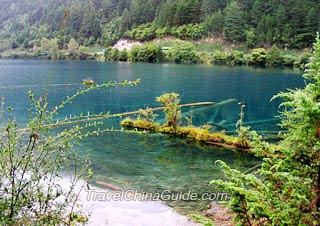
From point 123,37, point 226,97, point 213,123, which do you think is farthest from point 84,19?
point 213,123

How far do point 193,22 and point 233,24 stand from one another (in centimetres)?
2272

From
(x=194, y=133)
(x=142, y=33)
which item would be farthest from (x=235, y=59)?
(x=194, y=133)

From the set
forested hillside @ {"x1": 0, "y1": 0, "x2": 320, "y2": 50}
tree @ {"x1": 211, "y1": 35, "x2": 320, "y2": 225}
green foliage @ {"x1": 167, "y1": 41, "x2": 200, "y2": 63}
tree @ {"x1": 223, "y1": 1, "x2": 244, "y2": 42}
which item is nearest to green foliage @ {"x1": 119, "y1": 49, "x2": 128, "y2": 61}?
green foliage @ {"x1": 167, "y1": 41, "x2": 200, "y2": 63}

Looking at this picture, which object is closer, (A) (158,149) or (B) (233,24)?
(A) (158,149)

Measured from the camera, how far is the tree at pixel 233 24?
12656cm

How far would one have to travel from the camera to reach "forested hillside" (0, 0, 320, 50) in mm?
119000

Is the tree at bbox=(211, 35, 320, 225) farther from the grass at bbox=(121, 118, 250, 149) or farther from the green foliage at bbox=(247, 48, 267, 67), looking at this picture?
the green foliage at bbox=(247, 48, 267, 67)

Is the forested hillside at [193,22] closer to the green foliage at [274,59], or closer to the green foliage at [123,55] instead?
the green foliage at [274,59]

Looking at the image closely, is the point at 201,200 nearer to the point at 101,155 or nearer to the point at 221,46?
the point at 101,155

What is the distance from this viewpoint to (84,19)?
17738 centimetres

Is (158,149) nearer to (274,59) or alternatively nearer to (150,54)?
(274,59)

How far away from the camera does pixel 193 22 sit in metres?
146

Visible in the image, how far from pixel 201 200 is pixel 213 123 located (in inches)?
582

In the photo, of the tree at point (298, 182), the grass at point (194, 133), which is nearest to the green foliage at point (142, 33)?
the grass at point (194, 133)
